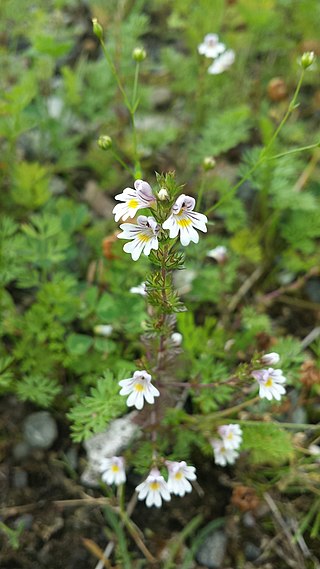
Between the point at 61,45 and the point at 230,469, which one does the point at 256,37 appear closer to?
the point at 61,45

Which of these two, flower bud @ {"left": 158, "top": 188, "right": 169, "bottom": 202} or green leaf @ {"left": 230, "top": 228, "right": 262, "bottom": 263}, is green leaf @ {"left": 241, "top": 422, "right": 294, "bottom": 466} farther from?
flower bud @ {"left": 158, "top": 188, "right": 169, "bottom": 202}

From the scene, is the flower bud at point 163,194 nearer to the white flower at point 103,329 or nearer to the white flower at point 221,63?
the white flower at point 103,329

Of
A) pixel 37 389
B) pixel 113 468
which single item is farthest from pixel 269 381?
pixel 37 389

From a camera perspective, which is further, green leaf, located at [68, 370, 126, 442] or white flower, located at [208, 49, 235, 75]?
white flower, located at [208, 49, 235, 75]

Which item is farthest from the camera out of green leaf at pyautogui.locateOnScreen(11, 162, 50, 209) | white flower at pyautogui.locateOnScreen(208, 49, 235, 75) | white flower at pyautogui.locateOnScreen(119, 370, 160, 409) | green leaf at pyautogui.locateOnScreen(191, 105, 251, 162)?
white flower at pyautogui.locateOnScreen(208, 49, 235, 75)

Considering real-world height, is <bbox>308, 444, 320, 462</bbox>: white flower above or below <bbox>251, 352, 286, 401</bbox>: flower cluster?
below

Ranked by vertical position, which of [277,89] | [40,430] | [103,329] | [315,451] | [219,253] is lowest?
[315,451]

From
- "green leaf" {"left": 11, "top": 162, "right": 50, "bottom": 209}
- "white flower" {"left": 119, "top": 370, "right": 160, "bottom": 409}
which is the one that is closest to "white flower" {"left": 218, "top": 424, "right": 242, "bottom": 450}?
"white flower" {"left": 119, "top": 370, "right": 160, "bottom": 409}

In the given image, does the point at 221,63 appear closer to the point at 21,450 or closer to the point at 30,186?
the point at 30,186
